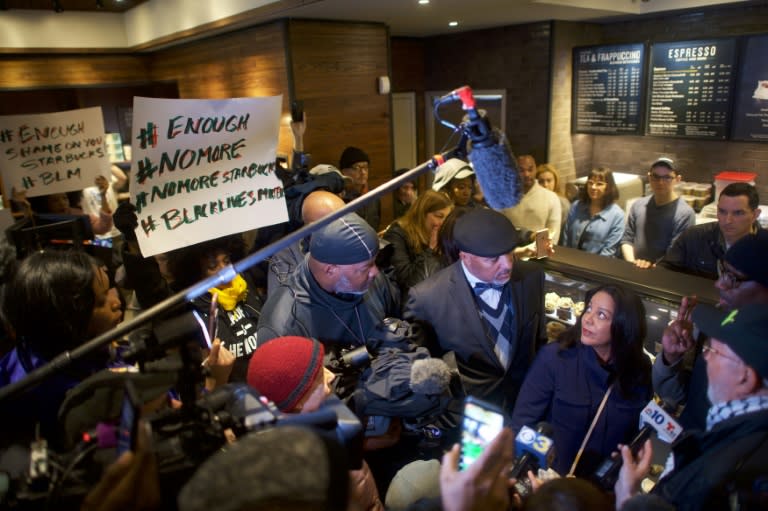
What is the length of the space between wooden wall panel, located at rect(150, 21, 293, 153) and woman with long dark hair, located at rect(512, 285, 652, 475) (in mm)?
3812

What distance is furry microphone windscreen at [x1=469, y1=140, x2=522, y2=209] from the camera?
116 centimetres

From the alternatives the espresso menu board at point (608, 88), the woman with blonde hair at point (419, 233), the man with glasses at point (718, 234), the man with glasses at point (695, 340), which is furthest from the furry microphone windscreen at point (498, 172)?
the espresso menu board at point (608, 88)

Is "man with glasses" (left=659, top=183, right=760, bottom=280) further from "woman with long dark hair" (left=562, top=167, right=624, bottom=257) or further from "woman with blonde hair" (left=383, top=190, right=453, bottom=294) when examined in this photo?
"woman with blonde hair" (left=383, top=190, right=453, bottom=294)

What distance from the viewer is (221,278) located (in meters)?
1.10

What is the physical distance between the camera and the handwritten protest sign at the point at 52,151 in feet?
12.4

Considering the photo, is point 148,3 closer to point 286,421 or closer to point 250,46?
point 250,46

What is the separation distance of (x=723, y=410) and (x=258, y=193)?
6.58 ft

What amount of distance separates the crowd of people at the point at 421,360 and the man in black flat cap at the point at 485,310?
0.01 meters

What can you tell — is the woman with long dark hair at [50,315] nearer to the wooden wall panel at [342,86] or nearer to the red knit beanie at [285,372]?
the red knit beanie at [285,372]

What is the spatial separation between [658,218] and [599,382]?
2533 millimetres

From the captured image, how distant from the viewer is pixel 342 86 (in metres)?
5.19

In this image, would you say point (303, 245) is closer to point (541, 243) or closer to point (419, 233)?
point (419, 233)

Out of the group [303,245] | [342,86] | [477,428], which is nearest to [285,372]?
[477,428]

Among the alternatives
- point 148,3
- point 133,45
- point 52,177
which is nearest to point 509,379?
point 52,177
